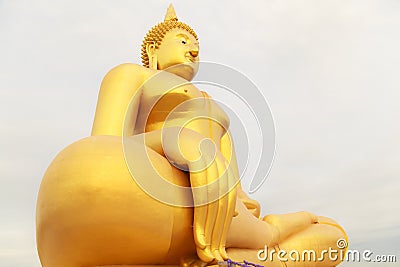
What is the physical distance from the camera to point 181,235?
12.2 ft

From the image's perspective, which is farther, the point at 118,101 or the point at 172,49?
the point at 172,49

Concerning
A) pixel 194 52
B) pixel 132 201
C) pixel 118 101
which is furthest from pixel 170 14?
pixel 132 201

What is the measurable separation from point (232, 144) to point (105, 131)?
2.05 m

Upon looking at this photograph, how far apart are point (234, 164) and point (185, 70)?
134 cm

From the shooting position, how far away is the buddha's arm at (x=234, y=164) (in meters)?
5.68

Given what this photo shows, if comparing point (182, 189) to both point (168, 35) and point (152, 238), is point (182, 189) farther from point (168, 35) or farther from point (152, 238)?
point (168, 35)

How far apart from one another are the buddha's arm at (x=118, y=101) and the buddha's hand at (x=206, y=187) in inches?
28.7

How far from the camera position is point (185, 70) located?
20.1ft

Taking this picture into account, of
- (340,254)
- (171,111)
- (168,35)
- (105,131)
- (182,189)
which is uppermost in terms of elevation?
(168,35)

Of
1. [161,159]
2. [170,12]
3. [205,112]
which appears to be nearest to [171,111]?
[205,112]

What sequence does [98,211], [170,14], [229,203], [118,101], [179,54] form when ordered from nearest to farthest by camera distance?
[98,211] < [229,203] < [118,101] < [179,54] < [170,14]

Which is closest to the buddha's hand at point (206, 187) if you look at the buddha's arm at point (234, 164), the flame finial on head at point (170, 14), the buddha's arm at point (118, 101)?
the buddha's arm at point (118, 101)

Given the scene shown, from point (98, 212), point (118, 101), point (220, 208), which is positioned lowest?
point (98, 212)

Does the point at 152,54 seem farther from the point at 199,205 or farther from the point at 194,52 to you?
the point at 199,205
